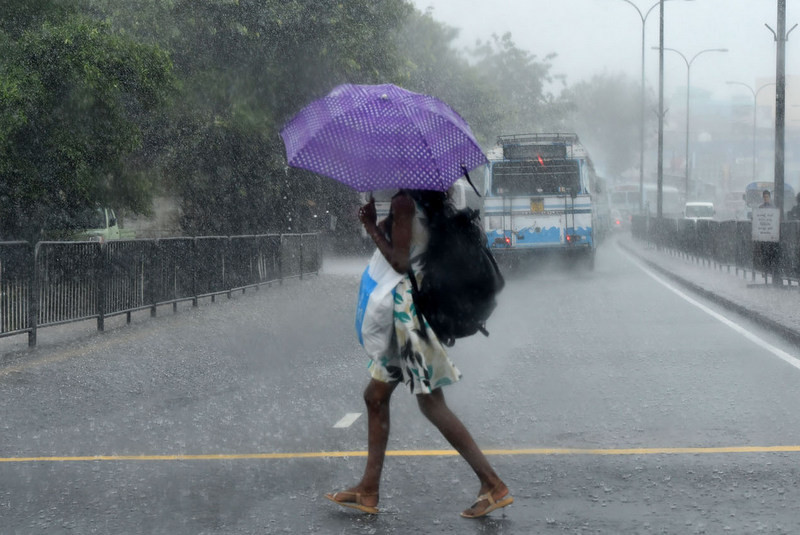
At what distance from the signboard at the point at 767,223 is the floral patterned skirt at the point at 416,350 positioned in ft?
53.9

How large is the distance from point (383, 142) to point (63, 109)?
58.2 feet

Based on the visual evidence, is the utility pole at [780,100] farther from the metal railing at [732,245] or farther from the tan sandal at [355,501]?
the tan sandal at [355,501]

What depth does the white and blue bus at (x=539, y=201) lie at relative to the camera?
2662cm

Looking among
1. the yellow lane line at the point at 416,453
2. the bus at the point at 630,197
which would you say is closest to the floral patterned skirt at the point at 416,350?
the yellow lane line at the point at 416,453

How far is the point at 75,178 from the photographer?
864 inches

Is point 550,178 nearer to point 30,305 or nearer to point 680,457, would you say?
point 30,305

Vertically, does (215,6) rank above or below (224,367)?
above

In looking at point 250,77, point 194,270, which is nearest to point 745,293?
point 194,270

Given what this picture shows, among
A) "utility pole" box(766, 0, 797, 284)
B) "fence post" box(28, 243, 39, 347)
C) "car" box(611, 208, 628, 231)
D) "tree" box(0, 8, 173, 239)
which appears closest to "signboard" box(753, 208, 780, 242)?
"utility pole" box(766, 0, 797, 284)

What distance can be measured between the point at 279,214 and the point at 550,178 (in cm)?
1019

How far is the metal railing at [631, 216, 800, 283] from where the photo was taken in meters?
20.3

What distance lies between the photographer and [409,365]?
16.8 ft

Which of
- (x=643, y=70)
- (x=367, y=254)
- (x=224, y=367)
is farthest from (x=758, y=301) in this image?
(x=643, y=70)

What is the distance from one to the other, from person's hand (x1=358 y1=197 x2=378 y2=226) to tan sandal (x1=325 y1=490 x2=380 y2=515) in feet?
4.01
